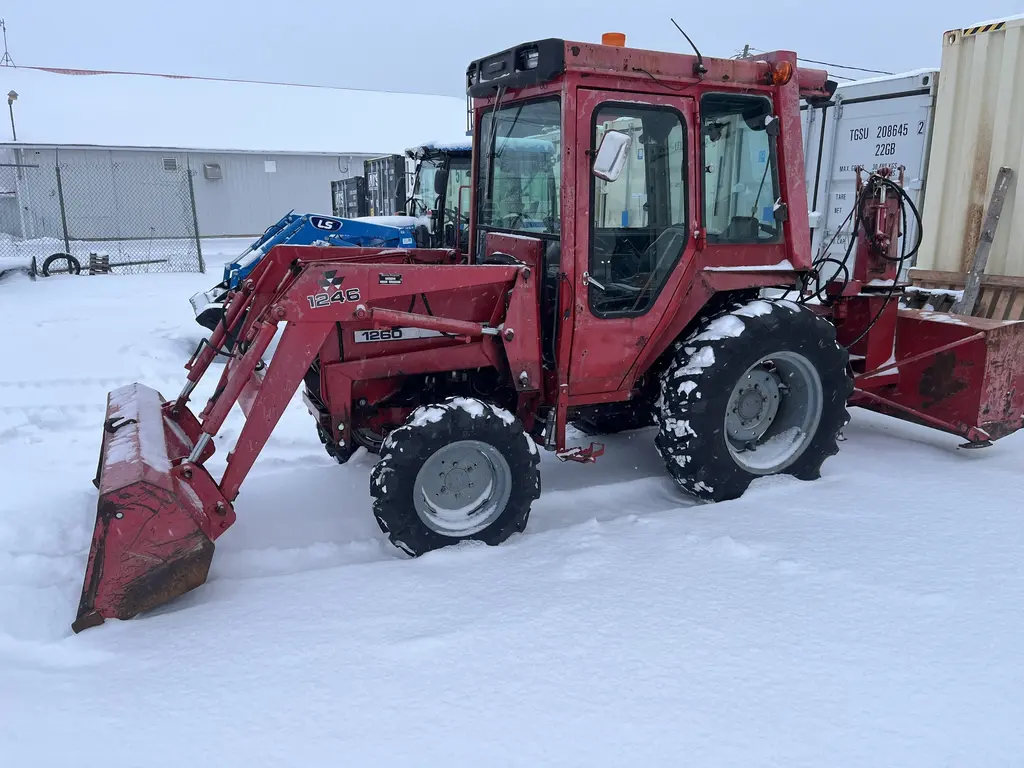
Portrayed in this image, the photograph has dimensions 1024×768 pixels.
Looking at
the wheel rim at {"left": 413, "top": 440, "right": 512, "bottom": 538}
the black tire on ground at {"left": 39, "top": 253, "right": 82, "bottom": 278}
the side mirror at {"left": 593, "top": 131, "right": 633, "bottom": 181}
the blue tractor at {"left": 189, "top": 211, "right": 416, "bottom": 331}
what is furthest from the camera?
the black tire on ground at {"left": 39, "top": 253, "right": 82, "bottom": 278}

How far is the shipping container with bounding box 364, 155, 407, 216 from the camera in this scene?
51.8 ft

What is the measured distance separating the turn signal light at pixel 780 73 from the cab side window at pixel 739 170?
10 centimetres

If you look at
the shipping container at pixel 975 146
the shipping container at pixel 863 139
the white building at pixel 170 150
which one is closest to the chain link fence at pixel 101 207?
the white building at pixel 170 150

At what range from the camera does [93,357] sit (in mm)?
7148

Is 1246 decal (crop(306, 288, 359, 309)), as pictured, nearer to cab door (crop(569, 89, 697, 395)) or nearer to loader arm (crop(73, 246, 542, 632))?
loader arm (crop(73, 246, 542, 632))

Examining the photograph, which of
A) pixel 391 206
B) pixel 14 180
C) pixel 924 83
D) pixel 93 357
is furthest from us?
pixel 14 180

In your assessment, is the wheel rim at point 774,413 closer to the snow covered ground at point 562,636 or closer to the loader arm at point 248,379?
the snow covered ground at point 562,636

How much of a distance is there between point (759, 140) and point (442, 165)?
676 centimetres

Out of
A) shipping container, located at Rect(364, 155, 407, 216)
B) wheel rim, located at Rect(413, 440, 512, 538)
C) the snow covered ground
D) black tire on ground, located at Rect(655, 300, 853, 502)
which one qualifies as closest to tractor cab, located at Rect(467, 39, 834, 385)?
black tire on ground, located at Rect(655, 300, 853, 502)

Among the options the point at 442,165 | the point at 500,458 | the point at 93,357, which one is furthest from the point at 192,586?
the point at 442,165

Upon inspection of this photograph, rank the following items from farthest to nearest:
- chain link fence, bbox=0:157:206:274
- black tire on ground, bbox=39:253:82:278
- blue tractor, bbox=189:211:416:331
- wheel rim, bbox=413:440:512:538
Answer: chain link fence, bbox=0:157:206:274 → black tire on ground, bbox=39:253:82:278 → blue tractor, bbox=189:211:416:331 → wheel rim, bbox=413:440:512:538

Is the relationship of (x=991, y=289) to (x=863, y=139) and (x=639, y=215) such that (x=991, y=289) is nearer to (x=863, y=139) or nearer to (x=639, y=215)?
(x=863, y=139)

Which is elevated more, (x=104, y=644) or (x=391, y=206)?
(x=391, y=206)

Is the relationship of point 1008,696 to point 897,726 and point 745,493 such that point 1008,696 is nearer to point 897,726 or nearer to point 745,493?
point 897,726
